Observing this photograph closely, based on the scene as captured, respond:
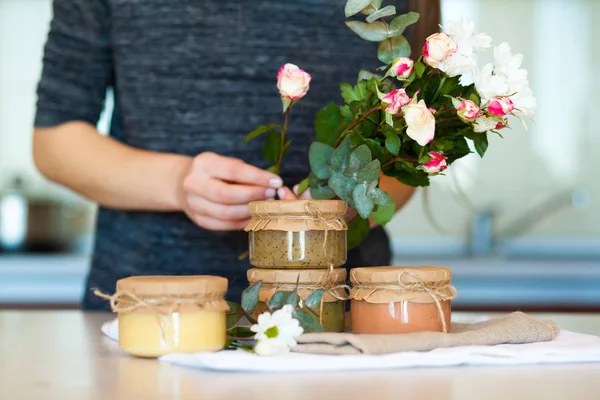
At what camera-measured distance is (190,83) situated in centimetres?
146

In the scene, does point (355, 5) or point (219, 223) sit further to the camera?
point (219, 223)

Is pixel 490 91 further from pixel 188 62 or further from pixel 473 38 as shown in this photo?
pixel 188 62

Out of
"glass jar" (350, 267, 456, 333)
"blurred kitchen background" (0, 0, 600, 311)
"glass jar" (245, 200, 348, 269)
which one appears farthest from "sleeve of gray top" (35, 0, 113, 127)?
"blurred kitchen background" (0, 0, 600, 311)

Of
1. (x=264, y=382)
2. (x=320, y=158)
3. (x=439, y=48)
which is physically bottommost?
(x=264, y=382)

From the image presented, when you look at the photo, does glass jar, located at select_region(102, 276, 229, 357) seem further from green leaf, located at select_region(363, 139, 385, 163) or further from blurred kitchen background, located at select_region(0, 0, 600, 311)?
blurred kitchen background, located at select_region(0, 0, 600, 311)

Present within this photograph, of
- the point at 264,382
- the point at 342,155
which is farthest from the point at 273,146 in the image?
the point at 264,382

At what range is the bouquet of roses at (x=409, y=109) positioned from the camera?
85 centimetres

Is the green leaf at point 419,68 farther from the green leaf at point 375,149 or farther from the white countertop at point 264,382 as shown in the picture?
the white countertop at point 264,382

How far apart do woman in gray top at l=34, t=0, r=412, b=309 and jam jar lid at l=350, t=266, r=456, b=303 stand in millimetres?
544

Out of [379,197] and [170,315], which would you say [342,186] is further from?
[170,315]

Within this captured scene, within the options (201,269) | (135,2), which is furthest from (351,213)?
(135,2)

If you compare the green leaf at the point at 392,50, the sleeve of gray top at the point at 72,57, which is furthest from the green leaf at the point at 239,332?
the sleeve of gray top at the point at 72,57

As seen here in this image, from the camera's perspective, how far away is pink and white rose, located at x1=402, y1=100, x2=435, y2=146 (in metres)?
0.83

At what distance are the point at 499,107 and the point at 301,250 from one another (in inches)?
9.7
